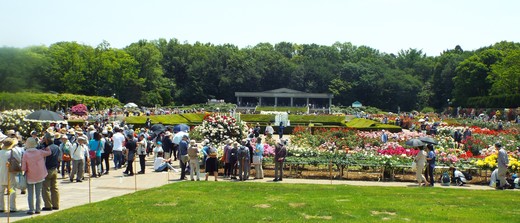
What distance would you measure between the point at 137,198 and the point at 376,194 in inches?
245

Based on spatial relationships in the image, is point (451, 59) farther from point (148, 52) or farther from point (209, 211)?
point (209, 211)

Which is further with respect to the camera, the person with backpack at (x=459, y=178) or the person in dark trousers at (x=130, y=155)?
the person in dark trousers at (x=130, y=155)

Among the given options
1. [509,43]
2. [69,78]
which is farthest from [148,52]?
[509,43]

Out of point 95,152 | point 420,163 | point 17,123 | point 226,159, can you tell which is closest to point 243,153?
point 226,159

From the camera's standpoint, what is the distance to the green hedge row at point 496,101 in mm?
67275

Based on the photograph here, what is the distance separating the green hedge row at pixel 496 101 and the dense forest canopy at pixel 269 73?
872 mm

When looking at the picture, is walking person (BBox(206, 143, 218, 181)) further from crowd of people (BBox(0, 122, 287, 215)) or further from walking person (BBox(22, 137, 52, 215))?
walking person (BBox(22, 137, 52, 215))

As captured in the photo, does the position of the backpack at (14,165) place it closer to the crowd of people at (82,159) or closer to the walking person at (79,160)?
the crowd of people at (82,159)

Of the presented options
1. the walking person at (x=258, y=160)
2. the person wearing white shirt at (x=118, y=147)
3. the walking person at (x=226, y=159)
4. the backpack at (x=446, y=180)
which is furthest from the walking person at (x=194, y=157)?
the backpack at (x=446, y=180)

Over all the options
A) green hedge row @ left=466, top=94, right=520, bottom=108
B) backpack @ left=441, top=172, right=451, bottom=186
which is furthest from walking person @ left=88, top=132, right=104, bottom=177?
green hedge row @ left=466, top=94, right=520, bottom=108

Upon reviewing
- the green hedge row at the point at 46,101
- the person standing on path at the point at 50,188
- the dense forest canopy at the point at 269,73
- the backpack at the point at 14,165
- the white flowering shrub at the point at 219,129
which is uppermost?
the dense forest canopy at the point at 269,73

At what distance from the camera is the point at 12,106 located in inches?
1432

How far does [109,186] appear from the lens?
1741 centimetres

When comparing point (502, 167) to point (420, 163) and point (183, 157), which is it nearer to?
point (420, 163)
